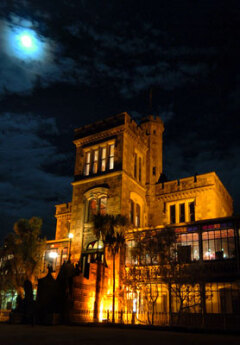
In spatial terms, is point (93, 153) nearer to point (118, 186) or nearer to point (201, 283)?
point (118, 186)

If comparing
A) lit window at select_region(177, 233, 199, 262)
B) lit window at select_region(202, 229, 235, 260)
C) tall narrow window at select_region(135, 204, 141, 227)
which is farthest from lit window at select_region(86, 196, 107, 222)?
lit window at select_region(202, 229, 235, 260)

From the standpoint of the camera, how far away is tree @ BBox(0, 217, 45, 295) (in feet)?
113

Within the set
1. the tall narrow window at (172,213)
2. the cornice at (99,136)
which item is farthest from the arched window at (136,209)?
the cornice at (99,136)

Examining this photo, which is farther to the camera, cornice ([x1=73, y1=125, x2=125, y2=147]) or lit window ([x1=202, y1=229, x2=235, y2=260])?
cornice ([x1=73, y1=125, x2=125, y2=147])

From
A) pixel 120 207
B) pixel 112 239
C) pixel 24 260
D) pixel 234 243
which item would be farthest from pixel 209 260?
pixel 24 260

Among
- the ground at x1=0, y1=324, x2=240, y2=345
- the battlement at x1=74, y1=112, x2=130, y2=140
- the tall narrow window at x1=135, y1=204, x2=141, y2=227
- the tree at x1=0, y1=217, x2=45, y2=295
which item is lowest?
the ground at x1=0, y1=324, x2=240, y2=345

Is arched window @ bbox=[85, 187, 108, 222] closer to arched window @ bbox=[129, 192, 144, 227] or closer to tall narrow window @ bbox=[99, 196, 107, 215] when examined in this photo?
tall narrow window @ bbox=[99, 196, 107, 215]

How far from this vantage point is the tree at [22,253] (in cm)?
3434

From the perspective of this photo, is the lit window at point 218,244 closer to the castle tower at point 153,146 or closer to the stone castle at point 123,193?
the stone castle at point 123,193

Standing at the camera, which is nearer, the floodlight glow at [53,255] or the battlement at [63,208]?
the floodlight glow at [53,255]

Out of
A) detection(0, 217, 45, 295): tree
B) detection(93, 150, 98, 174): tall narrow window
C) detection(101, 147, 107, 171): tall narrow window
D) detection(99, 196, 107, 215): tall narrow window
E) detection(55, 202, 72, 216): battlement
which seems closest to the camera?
detection(0, 217, 45, 295): tree

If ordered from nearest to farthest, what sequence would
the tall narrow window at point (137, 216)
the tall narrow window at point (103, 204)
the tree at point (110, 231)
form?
the tree at point (110, 231) < the tall narrow window at point (103, 204) < the tall narrow window at point (137, 216)

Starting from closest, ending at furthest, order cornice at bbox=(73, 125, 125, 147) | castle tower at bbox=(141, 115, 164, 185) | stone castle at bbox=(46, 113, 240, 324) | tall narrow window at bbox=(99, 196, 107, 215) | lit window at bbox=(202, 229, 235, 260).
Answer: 1. lit window at bbox=(202, 229, 235, 260)
2. stone castle at bbox=(46, 113, 240, 324)
3. tall narrow window at bbox=(99, 196, 107, 215)
4. cornice at bbox=(73, 125, 125, 147)
5. castle tower at bbox=(141, 115, 164, 185)

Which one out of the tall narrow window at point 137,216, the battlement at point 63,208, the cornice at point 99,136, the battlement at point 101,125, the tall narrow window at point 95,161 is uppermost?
the battlement at point 101,125
